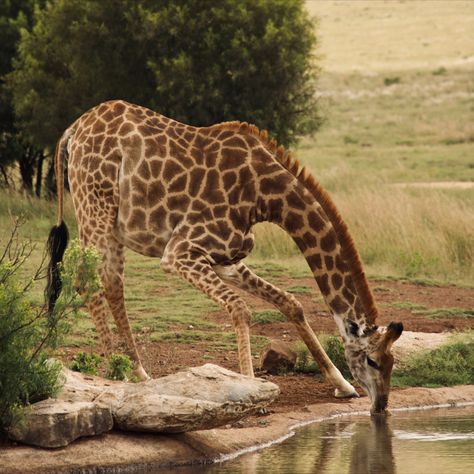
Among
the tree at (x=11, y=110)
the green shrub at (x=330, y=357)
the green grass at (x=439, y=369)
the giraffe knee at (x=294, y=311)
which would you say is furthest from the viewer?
the tree at (x=11, y=110)

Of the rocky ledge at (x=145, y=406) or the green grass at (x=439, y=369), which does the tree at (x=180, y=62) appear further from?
the rocky ledge at (x=145, y=406)

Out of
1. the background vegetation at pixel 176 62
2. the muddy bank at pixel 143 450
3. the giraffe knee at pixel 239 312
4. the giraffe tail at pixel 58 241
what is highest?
the background vegetation at pixel 176 62

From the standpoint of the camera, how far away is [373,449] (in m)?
8.60

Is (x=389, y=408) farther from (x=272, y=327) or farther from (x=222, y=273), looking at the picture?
(x=272, y=327)

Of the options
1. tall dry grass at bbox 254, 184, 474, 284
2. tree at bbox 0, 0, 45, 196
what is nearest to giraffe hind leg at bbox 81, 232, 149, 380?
tall dry grass at bbox 254, 184, 474, 284

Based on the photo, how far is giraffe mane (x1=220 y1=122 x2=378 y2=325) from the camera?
31.9 ft

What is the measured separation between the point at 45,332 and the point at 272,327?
539cm

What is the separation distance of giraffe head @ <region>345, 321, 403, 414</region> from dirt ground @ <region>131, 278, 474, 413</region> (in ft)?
1.72

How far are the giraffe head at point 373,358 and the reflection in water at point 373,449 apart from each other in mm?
179

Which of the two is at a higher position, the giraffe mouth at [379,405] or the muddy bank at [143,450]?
the muddy bank at [143,450]

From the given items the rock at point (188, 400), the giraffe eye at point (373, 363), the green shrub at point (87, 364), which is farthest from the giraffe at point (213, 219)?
the rock at point (188, 400)

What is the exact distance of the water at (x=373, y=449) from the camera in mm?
7969

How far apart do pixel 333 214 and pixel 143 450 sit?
284 centimetres

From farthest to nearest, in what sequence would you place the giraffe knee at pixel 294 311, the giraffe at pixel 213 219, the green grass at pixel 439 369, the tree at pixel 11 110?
the tree at pixel 11 110 → the green grass at pixel 439 369 → the giraffe knee at pixel 294 311 → the giraffe at pixel 213 219
